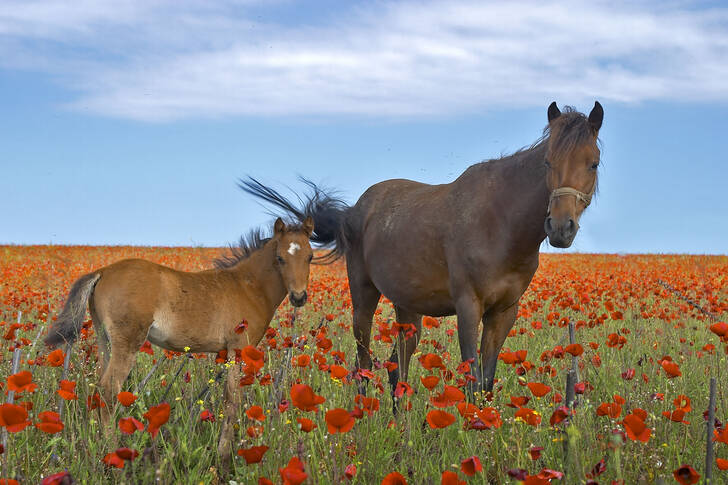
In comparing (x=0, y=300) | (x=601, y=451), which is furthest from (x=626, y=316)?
(x=0, y=300)

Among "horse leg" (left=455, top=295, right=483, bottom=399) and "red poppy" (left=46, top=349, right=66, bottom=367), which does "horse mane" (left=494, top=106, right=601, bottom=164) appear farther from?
"red poppy" (left=46, top=349, right=66, bottom=367)

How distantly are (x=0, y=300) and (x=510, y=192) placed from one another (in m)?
10.7

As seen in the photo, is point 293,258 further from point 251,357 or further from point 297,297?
point 251,357

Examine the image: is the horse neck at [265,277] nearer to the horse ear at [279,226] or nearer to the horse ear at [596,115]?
the horse ear at [279,226]

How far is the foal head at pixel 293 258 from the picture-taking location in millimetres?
5438

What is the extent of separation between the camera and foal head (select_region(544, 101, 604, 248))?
4.82 metres

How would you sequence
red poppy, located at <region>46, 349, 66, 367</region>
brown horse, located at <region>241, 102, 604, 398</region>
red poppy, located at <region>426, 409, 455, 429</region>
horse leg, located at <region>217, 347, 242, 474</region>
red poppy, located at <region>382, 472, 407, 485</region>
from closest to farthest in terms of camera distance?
red poppy, located at <region>382, 472, 407, 485</region>
red poppy, located at <region>426, 409, 455, 429</region>
red poppy, located at <region>46, 349, 66, 367</region>
horse leg, located at <region>217, 347, 242, 474</region>
brown horse, located at <region>241, 102, 604, 398</region>

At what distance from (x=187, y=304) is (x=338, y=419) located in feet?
10.3

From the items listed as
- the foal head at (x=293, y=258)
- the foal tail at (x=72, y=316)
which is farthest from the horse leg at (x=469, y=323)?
the foal tail at (x=72, y=316)

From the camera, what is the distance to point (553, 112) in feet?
18.1

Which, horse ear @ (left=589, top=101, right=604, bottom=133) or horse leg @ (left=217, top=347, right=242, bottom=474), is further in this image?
horse ear @ (left=589, top=101, right=604, bottom=133)

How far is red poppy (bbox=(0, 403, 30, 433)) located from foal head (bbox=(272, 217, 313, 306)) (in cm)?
308

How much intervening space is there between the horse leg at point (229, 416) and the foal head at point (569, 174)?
2646 millimetres

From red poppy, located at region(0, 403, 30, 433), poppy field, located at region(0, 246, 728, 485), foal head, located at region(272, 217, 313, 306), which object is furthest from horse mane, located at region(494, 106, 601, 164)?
red poppy, located at region(0, 403, 30, 433)
